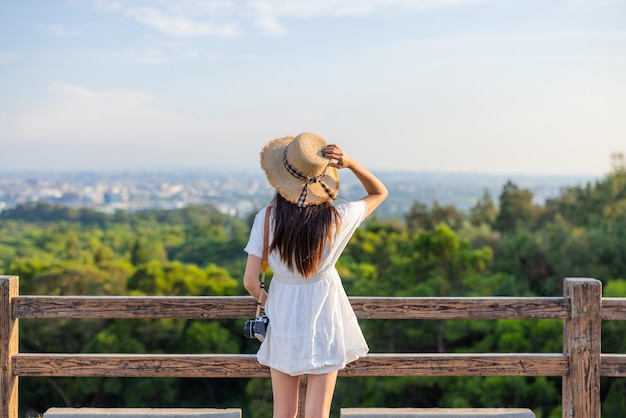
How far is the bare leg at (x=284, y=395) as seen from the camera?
2.69 m

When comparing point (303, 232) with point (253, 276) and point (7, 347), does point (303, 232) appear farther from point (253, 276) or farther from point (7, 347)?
point (7, 347)

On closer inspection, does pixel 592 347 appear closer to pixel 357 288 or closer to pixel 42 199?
pixel 357 288

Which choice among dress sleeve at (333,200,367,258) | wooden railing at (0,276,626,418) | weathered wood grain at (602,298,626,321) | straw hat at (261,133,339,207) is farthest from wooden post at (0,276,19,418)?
weathered wood grain at (602,298,626,321)

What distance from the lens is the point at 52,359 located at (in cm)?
338

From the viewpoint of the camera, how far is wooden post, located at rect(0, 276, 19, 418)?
10.9ft

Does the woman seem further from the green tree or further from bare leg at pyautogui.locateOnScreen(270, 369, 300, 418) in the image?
the green tree

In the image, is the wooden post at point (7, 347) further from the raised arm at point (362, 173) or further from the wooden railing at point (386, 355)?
the raised arm at point (362, 173)

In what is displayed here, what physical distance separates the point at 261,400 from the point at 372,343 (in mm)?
4021

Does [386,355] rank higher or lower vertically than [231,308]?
lower

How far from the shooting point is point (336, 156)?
2.66 m

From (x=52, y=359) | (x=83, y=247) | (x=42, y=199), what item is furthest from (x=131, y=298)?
(x=42, y=199)

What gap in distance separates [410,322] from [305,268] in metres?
21.9

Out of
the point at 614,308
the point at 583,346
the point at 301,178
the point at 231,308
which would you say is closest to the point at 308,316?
the point at 301,178

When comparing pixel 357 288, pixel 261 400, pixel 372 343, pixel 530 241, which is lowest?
pixel 261 400
